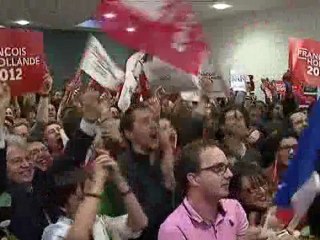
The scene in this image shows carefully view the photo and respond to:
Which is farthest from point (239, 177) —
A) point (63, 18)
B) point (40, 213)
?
point (63, 18)

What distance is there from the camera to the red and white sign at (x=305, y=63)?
3.68 m

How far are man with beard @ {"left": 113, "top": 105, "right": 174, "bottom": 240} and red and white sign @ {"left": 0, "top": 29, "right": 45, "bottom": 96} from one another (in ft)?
1.58

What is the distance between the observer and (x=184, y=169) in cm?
188

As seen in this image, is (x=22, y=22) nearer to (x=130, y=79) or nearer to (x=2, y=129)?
(x=130, y=79)

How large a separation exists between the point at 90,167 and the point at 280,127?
5.83 ft

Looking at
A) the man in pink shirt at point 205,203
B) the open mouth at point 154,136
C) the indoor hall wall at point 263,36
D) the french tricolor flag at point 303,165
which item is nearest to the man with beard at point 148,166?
the open mouth at point 154,136

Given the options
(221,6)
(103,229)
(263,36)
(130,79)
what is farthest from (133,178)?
(263,36)

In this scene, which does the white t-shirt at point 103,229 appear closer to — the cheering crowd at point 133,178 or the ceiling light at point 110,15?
the cheering crowd at point 133,178

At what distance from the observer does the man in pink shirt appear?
178cm

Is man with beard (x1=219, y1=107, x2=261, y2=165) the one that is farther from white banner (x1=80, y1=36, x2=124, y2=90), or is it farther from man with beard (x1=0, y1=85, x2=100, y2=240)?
man with beard (x1=0, y1=85, x2=100, y2=240)

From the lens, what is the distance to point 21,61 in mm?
2617

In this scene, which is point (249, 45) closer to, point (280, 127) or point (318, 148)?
point (280, 127)

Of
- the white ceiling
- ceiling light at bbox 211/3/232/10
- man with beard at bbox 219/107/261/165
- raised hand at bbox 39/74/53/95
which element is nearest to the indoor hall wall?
ceiling light at bbox 211/3/232/10

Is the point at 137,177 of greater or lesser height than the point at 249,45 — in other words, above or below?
below
